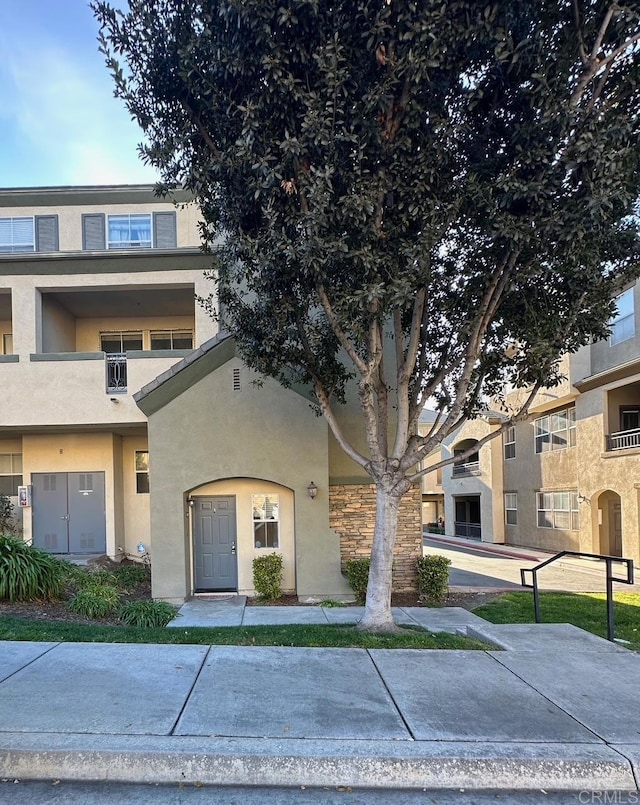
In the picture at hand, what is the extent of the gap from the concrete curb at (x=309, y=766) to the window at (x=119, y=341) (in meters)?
13.7

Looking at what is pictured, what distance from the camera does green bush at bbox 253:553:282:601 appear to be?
11.2 metres

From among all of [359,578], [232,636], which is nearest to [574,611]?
[359,578]

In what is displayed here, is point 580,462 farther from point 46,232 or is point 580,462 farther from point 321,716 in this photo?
point 46,232

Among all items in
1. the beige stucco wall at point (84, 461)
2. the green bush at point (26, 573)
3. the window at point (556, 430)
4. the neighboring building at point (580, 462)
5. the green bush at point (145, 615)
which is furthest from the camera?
the window at point (556, 430)

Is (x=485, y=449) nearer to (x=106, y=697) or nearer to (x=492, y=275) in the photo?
(x=492, y=275)

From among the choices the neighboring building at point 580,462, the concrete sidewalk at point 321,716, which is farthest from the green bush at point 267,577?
the neighboring building at point 580,462

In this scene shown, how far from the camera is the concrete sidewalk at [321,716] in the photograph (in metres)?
3.86

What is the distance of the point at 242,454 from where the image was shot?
1136cm

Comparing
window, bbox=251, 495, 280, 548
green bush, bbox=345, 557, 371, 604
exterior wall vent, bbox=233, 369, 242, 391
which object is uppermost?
exterior wall vent, bbox=233, 369, 242, 391

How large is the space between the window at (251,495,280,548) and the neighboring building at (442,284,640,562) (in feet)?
33.8

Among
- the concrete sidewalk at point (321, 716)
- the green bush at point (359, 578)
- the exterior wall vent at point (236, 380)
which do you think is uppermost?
the exterior wall vent at point (236, 380)

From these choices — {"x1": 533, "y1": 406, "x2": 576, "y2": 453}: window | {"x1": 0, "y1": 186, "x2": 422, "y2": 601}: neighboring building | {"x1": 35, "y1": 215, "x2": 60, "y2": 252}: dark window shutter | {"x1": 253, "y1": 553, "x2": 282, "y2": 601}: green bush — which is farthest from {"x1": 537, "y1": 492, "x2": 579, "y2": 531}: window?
{"x1": 35, "y1": 215, "x2": 60, "y2": 252}: dark window shutter

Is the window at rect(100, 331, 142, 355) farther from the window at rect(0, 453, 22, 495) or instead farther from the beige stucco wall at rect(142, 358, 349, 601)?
the beige stucco wall at rect(142, 358, 349, 601)

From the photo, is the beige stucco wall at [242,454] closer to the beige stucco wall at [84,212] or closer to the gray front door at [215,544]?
the gray front door at [215,544]
